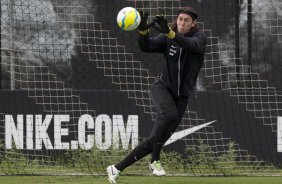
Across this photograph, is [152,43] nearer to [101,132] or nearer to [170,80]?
[170,80]

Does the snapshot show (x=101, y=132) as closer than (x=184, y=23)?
No

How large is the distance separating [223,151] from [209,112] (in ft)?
2.02

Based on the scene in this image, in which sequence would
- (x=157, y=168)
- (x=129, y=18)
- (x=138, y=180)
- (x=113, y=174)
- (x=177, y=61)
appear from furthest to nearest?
(x=138, y=180) → (x=113, y=174) → (x=177, y=61) → (x=157, y=168) → (x=129, y=18)

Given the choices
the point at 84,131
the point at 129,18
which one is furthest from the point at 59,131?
the point at 129,18

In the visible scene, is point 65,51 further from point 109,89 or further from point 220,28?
point 220,28

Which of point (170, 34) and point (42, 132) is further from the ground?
point (170, 34)

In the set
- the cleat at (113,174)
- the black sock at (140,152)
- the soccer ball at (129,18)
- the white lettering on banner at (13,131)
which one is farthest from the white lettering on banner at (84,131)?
the soccer ball at (129,18)

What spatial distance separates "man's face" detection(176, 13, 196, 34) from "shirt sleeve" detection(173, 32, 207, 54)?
0.12m

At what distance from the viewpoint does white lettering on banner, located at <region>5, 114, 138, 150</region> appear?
1138 centimetres

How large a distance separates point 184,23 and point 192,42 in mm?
399

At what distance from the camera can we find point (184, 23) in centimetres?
877

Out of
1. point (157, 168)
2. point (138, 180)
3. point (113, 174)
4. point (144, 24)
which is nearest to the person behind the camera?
point (144, 24)

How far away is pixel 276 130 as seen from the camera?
1139 cm

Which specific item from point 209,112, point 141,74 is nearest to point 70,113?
point 141,74
